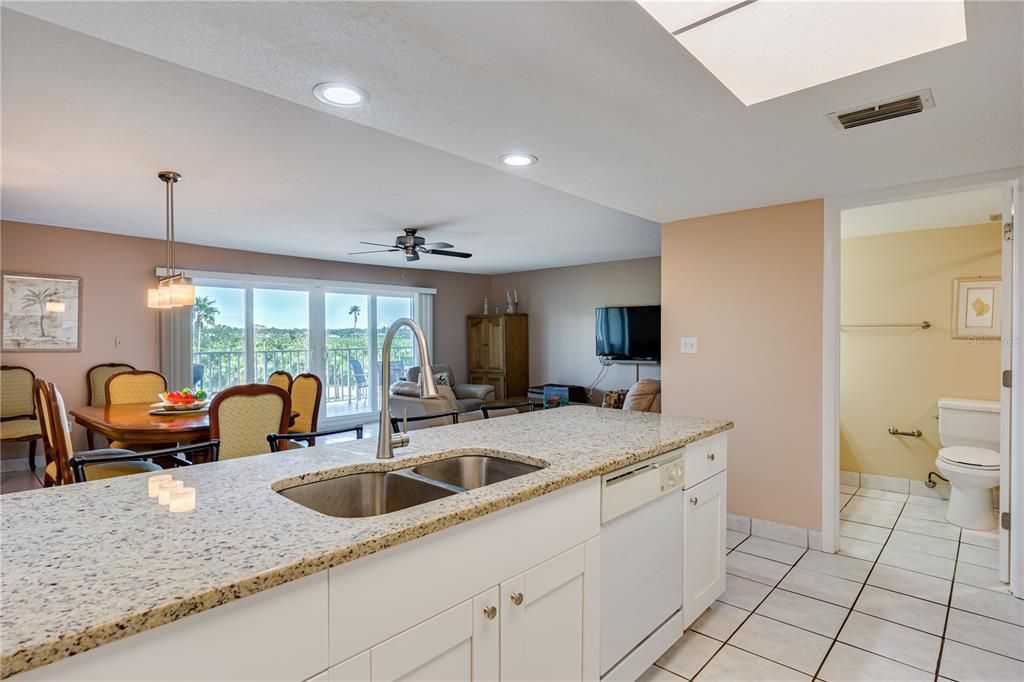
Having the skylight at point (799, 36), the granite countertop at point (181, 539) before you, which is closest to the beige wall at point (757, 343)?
the skylight at point (799, 36)

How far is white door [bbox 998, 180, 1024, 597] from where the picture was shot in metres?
2.50

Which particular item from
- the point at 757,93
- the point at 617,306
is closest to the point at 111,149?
the point at 757,93

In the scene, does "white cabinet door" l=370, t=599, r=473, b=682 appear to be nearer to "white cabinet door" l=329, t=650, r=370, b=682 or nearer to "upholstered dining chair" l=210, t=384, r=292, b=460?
"white cabinet door" l=329, t=650, r=370, b=682

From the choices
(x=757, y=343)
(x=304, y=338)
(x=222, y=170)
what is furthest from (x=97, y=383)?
(x=757, y=343)

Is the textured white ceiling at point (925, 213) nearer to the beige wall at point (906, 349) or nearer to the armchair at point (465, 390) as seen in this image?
the beige wall at point (906, 349)

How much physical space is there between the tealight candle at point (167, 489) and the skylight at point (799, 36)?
178cm

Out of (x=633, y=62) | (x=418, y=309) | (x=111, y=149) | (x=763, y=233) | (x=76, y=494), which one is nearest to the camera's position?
(x=76, y=494)

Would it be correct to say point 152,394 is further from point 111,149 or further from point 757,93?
point 757,93

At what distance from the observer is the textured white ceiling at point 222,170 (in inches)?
82.0

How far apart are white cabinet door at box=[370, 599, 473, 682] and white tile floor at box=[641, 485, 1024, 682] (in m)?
1.11

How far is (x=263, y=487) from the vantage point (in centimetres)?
131

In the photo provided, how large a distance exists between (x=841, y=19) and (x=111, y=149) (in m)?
3.49

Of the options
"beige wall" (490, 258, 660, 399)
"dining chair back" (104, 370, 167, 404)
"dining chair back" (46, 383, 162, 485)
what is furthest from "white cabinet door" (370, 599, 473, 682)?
"beige wall" (490, 258, 660, 399)

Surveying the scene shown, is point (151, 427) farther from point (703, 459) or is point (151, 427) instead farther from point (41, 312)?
point (703, 459)
